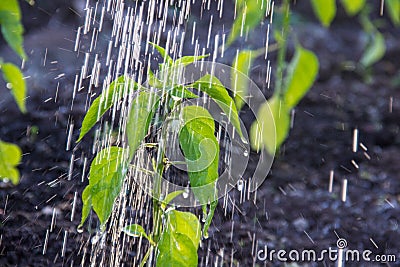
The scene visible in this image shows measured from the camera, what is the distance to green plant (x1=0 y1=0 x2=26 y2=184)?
1.08 feet

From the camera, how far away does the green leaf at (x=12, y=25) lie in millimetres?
329

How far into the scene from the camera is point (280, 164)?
362 centimetres

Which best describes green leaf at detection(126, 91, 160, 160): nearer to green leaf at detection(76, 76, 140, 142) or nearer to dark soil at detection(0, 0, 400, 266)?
green leaf at detection(76, 76, 140, 142)

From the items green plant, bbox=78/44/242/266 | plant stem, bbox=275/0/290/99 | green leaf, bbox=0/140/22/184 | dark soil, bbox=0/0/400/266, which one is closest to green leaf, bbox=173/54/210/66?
green plant, bbox=78/44/242/266

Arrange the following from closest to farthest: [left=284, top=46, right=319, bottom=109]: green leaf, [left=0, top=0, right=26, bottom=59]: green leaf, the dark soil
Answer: [left=284, top=46, right=319, bottom=109]: green leaf, [left=0, top=0, right=26, bottom=59]: green leaf, the dark soil

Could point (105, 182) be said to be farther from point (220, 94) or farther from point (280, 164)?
point (280, 164)

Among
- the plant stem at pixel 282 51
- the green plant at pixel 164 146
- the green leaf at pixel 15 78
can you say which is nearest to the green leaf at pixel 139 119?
the green plant at pixel 164 146

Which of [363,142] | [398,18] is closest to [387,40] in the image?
[363,142]

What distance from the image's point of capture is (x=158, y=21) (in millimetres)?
4598

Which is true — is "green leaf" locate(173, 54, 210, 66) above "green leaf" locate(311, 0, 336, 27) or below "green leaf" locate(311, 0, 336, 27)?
below

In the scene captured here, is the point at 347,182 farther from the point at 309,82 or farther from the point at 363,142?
the point at 309,82

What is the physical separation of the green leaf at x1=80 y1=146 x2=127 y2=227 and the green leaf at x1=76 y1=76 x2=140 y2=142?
0.05m

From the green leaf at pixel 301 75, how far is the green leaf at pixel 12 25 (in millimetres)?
176

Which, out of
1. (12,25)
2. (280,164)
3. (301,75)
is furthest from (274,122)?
(280,164)
